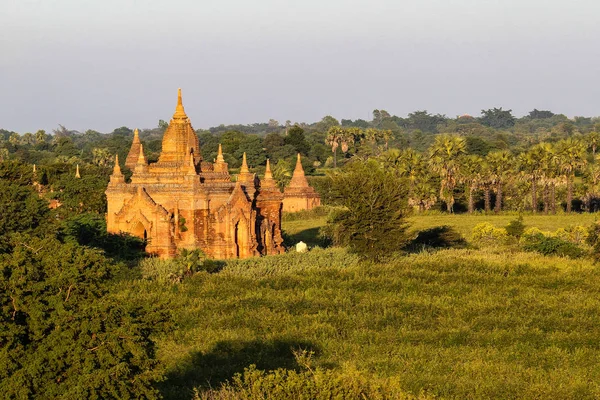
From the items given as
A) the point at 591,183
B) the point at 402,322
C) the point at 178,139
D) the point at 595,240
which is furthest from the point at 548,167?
the point at 402,322

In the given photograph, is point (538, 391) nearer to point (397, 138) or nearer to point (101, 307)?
point (101, 307)

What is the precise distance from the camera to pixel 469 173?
7650 centimetres

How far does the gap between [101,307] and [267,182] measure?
28.4 meters

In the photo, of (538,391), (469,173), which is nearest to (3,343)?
(538,391)

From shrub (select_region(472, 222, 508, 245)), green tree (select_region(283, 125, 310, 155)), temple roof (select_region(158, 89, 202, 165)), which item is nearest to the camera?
temple roof (select_region(158, 89, 202, 165))

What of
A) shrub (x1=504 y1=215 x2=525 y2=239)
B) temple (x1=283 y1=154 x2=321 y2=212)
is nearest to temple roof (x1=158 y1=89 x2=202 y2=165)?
shrub (x1=504 y1=215 x2=525 y2=239)

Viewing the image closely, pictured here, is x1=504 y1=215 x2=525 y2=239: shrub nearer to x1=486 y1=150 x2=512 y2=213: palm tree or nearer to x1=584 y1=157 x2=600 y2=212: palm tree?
x1=486 y1=150 x2=512 y2=213: palm tree

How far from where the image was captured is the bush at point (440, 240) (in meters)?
49.8

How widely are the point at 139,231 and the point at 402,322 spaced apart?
51.1 ft

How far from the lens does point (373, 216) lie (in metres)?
40.9

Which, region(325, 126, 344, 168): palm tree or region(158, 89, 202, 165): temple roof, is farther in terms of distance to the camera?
region(325, 126, 344, 168): palm tree

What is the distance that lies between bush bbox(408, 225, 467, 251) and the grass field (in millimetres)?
7757

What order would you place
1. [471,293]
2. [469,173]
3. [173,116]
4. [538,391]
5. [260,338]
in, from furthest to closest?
[469,173], [173,116], [471,293], [260,338], [538,391]

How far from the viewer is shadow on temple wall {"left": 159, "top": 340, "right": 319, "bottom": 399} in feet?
70.4
